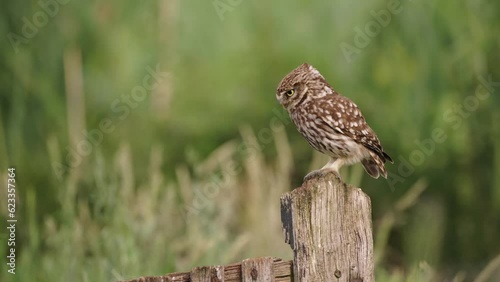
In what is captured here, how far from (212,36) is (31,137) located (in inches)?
61.1

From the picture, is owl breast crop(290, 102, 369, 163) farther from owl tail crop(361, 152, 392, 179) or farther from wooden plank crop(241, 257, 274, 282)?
wooden plank crop(241, 257, 274, 282)

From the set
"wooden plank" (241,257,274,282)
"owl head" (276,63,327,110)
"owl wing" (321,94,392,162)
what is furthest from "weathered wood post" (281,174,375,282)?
"owl wing" (321,94,392,162)

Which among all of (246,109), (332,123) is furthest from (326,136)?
(246,109)

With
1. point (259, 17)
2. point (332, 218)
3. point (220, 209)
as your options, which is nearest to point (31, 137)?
point (220, 209)

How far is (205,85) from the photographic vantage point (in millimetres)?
7137

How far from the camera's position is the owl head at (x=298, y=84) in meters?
3.95

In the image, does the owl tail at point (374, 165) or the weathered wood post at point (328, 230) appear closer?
the weathered wood post at point (328, 230)

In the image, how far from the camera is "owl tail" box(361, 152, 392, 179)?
14.0 feet

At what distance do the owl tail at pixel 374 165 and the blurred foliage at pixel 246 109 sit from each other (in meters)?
1.59

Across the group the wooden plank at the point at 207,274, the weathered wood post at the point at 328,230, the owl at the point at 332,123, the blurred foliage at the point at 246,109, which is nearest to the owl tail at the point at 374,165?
the owl at the point at 332,123

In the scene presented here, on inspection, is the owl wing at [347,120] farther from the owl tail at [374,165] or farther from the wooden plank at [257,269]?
the wooden plank at [257,269]

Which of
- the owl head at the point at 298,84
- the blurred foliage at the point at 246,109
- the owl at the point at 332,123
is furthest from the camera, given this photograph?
the blurred foliage at the point at 246,109

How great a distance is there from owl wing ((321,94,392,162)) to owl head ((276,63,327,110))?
0.43 feet

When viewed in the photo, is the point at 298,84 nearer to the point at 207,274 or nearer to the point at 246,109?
the point at 207,274
